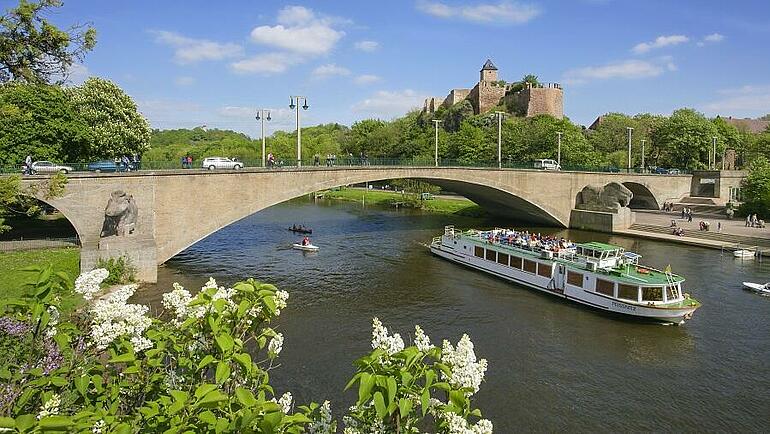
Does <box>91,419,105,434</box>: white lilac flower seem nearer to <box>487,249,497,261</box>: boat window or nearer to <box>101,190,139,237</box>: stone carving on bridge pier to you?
<box>101,190,139,237</box>: stone carving on bridge pier

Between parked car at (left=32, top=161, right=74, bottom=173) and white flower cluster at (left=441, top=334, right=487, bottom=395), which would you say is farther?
parked car at (left=32, top=161, right=74, bottom=173)

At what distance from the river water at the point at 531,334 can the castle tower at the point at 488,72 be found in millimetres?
93687

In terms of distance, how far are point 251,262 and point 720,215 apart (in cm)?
5533

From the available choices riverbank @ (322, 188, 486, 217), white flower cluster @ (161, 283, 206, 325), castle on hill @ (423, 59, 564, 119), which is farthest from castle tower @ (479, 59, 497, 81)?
white flower cluster @ (161, 283, 206, 325)

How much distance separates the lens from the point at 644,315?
92.4ft

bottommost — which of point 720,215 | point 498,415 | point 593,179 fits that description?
point 498,415

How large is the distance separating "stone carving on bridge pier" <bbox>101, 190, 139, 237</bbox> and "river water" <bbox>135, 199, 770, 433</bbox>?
3.84m

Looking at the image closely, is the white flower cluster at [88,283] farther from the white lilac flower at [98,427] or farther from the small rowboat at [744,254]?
the small rowboat at [744,254]

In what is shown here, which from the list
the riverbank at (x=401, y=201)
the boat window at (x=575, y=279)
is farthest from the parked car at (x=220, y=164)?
the riverbank at (x=401, y=201)

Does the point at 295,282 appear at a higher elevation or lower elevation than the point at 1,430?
lower

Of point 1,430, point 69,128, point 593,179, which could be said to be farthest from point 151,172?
point 593,179

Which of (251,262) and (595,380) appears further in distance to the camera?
(251,262)

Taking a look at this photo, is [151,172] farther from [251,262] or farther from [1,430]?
[1,430]

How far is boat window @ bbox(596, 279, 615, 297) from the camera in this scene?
2970 cm
